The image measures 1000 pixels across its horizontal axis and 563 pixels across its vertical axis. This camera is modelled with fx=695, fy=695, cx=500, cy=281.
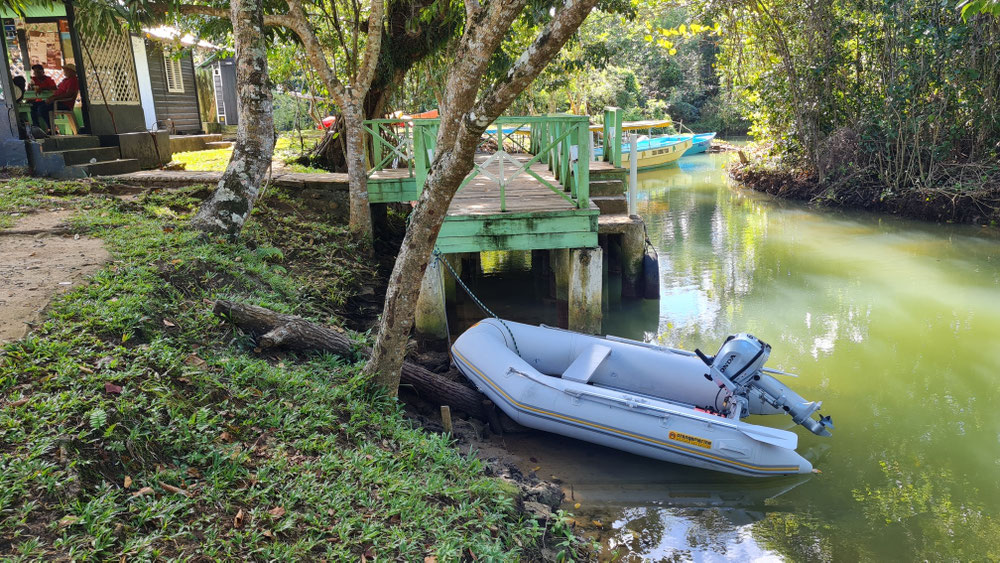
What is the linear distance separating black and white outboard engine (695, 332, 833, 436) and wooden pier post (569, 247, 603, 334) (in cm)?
235

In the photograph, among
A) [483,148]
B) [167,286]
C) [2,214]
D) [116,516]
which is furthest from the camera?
[483,148]

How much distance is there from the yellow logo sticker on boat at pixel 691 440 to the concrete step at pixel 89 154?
9296mm

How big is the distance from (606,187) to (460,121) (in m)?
5.84

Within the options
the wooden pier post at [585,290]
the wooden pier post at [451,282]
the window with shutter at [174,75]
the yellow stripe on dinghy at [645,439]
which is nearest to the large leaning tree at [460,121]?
the yellow stripe on dinghy at [645,439]

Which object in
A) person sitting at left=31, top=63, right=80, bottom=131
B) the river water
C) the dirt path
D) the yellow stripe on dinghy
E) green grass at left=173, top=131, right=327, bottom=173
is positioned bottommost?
the river water

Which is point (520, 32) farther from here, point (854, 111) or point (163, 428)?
point (163, 428)

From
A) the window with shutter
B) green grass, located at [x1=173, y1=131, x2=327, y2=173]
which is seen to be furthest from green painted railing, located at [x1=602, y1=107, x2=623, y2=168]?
the window with shutter

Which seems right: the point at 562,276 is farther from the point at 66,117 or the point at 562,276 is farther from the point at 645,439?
the point at 66,117

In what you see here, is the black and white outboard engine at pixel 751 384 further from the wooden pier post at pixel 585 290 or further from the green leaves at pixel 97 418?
the green leaves at pixel 97 418

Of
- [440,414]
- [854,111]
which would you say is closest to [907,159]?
[854,111]

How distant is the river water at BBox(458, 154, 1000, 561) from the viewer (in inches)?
187

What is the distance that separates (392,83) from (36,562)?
9944 mm

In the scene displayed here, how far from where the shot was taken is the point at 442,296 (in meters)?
8.05

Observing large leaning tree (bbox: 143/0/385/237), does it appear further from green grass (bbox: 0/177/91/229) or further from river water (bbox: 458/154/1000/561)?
river water (bbox: 458/154/1000/561)
